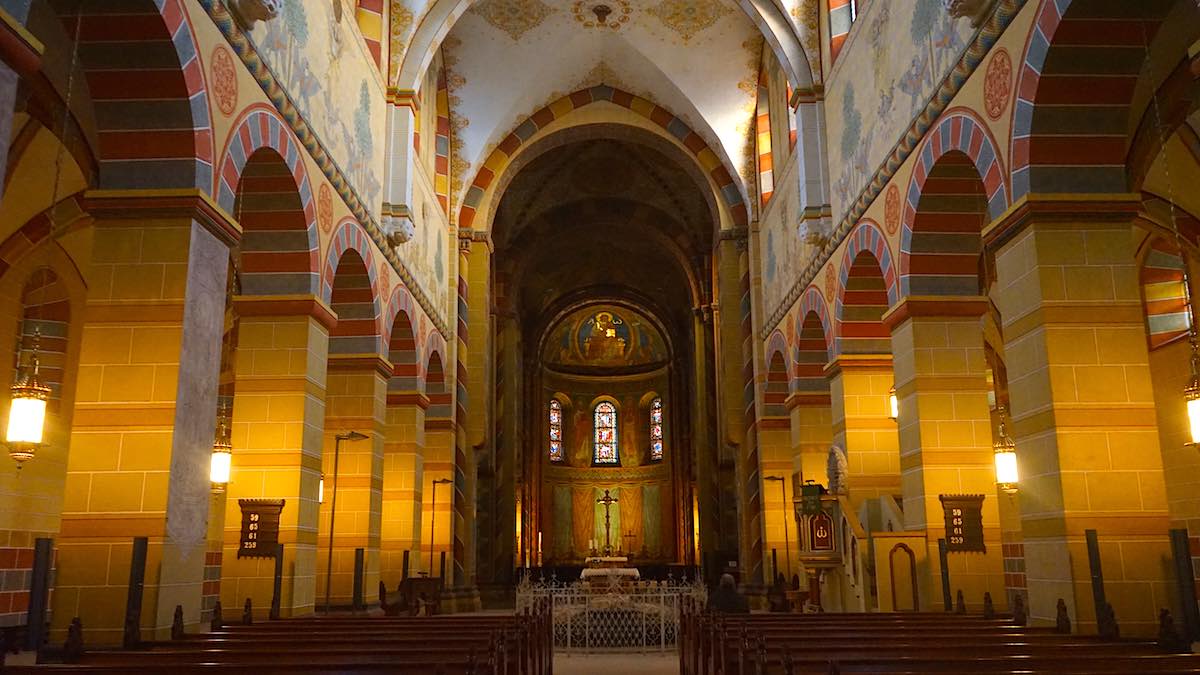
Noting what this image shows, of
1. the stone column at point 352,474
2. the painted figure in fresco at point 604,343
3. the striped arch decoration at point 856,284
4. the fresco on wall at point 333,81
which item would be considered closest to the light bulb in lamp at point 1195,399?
the striped arch decoration at point 856,284

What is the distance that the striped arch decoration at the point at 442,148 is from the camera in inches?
701

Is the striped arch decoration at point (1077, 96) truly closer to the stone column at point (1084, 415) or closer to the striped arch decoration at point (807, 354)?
the stone column at point (1084, 415)

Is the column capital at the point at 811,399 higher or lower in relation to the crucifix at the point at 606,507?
higher

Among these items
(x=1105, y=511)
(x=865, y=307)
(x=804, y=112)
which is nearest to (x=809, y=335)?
(x=865, y=307)

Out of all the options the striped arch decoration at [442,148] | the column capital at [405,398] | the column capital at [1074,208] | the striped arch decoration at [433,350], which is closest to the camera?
the column capital at [1074,208]

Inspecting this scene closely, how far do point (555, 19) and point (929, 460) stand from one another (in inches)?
409

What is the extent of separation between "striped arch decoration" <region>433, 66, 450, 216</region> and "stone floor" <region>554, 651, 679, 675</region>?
8.80 meters

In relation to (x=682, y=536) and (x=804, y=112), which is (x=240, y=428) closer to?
(x=804, y=112)

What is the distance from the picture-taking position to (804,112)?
13422 millimetres

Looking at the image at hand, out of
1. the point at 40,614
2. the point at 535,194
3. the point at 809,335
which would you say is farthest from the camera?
the point at 535,194

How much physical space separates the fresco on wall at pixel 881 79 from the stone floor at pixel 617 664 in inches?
236

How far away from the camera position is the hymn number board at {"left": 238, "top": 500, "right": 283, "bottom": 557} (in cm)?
933

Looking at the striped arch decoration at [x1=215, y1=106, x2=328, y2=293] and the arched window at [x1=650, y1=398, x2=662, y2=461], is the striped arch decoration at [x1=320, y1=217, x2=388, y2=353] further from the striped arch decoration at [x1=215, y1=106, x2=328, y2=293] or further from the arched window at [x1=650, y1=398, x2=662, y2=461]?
the arched window at [x1=650, y1=398, x2=662, y2=461]

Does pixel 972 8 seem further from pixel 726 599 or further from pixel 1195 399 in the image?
pixel 726 599
